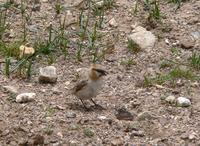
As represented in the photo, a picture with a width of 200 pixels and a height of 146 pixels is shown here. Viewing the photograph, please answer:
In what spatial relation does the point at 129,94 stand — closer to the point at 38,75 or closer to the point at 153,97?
the point at 153,97

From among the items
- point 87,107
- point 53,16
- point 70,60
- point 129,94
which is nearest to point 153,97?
point 129,94

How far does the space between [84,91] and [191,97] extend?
1.39 meters

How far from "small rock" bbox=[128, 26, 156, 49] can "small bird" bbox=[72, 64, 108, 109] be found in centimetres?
162

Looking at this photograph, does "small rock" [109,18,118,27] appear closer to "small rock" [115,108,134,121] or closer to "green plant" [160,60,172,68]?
"green plant" [160,60,172,68]

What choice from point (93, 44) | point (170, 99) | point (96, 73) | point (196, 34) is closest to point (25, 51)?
point (93, 44)

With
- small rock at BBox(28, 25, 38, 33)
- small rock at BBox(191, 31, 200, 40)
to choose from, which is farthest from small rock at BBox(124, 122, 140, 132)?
small rock at BBox(28, 25, 38, 33)

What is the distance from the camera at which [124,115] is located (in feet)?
26.3

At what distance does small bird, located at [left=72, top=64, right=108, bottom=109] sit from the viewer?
26.1ft

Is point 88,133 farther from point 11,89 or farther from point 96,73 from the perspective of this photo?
point 11,89

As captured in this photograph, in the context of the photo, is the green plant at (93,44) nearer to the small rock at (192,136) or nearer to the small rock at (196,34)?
the small rock at (196,34)

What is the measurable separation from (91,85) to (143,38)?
185 centimetres

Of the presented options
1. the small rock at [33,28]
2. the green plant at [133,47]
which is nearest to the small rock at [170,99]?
the green plant at [133,47]

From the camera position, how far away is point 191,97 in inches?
330

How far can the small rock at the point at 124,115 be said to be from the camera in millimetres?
7961
